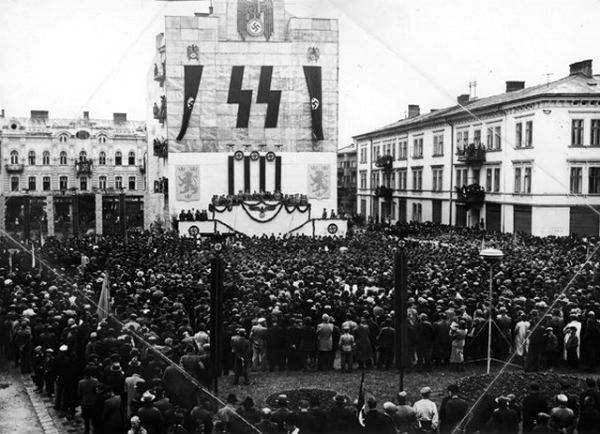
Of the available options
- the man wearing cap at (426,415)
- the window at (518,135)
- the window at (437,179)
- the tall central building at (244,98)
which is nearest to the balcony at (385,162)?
the window at (437,179)

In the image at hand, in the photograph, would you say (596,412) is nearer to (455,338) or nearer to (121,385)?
(455,338)

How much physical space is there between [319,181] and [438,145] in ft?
36.4

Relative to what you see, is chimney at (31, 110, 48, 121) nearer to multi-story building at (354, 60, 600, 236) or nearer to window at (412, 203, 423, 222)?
multi-story building at (354, 60, 600, 236)

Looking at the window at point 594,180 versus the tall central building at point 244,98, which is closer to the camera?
the window at point 594,180

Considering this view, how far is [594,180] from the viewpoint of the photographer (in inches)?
1515

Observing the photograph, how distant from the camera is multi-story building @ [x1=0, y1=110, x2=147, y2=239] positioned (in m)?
62.6

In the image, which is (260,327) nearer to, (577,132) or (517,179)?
(577,132)

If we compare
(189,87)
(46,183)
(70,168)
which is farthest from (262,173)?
(46,183)

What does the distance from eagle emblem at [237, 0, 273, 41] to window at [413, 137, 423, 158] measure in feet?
55.9

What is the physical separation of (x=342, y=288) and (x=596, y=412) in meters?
9.94

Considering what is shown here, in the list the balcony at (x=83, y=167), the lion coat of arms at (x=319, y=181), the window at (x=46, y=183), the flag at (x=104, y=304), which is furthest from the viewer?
the balcony at (x=83, y=167)

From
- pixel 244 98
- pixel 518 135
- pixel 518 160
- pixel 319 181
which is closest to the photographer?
pixel 518 160

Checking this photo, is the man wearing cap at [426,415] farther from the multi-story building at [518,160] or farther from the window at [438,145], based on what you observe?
the window at [438,145]

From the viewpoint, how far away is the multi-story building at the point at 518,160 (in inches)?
1505
